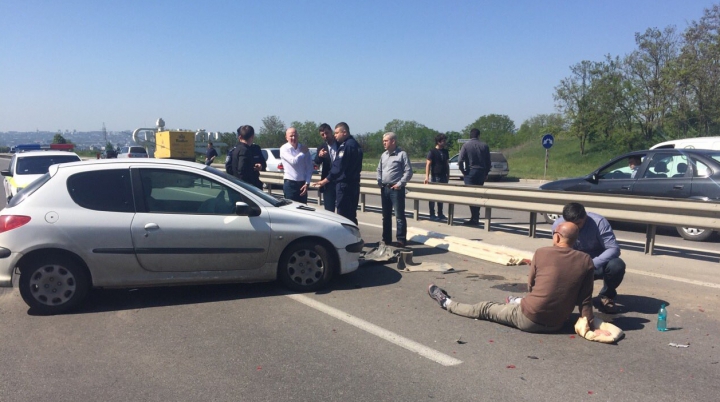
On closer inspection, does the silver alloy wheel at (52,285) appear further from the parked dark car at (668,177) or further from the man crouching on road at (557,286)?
the parked dark car at (668,177)

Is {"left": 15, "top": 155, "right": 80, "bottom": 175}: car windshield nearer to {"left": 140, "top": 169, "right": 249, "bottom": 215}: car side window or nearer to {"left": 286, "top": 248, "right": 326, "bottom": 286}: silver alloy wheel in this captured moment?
{"left": 140, "top": 169, "right": 249, "bottom": 215}: car side window

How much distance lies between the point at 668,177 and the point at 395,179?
4.94m

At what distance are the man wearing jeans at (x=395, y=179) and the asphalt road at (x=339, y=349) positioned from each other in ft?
7.79

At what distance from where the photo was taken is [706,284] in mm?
6840

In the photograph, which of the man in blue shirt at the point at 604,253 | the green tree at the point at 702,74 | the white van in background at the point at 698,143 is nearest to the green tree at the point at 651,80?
the green tree at the point at 702,74

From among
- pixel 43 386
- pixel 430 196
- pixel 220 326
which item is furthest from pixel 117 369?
pixel 430 196

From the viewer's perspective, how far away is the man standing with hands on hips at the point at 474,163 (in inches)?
462

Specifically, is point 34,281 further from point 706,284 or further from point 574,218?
point 706,284

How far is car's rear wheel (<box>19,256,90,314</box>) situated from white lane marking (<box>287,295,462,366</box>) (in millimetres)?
2169

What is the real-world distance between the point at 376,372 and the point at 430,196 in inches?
315

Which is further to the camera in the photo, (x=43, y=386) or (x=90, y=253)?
(x=90, y=253)

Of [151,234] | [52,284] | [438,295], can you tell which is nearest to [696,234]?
[438,295]

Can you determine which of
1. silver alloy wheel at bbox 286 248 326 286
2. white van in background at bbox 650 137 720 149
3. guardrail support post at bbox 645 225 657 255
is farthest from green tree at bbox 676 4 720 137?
silver alloy wheel at bbox 286 248 326 286

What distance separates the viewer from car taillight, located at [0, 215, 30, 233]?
5742 millimetres
